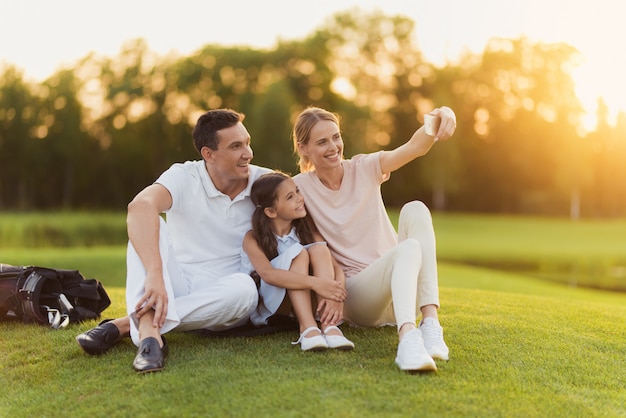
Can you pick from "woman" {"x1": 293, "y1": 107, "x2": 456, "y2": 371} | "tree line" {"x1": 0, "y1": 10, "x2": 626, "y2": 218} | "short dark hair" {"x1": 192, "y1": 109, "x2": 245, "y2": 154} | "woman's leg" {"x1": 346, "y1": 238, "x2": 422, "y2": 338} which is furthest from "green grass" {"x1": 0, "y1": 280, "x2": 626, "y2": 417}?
"tree line" {"x1": 0, "y1": 10, "x2": 626, "y2": 218}

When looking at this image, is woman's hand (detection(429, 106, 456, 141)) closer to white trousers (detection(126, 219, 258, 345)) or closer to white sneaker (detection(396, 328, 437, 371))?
white sneaker (detection(396, 328, 437, 371))

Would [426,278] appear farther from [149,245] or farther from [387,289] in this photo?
A: [149,245]

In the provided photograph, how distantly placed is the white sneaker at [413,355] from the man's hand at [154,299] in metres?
1.16

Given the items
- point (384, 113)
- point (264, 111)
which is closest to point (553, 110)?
point (384, 113)

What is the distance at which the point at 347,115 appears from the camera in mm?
29344

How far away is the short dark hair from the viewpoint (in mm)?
3830

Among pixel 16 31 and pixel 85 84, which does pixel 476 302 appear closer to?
pixel 16 31

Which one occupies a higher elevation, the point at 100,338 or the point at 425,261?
the point at 425,261

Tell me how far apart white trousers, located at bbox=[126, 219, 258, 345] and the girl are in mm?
146

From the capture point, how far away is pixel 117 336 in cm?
372

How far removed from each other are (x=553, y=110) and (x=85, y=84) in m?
23.3

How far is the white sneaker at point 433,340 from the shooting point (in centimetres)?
337

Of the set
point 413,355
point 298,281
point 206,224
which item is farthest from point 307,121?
point 413,355

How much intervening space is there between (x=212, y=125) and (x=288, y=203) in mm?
620
